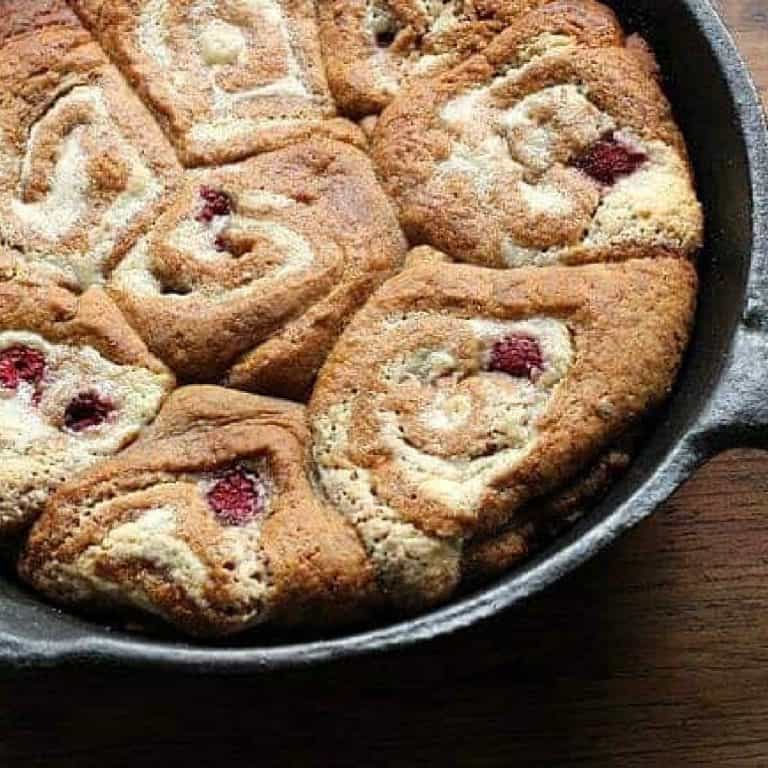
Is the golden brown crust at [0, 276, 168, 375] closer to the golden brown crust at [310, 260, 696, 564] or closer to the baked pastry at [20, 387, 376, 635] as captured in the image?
the baked pastry at [20, 387, 376, 635]

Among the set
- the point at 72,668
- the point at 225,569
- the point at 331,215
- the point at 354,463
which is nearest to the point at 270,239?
the point at 331,215

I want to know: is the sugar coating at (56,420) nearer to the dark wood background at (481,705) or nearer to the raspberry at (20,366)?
the raspberry at (20,366)

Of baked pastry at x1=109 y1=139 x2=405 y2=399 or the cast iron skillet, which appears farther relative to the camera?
baked pastry at x1=109 y1=139 x2=405 y2=399

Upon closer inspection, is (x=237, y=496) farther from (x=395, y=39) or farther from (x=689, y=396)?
(x=395, y=39)

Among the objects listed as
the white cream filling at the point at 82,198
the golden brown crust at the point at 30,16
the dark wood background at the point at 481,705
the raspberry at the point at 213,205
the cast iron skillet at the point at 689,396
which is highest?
the golden brown crust at the point at 30,16

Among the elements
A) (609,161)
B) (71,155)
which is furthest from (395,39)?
(71,155)

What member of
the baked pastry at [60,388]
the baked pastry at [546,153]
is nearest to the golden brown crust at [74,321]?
the baked pastry at [60,388]

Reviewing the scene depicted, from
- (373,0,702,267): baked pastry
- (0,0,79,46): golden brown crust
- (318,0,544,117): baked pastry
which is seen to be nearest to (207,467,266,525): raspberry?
(373,0,702,267): baked pastry
